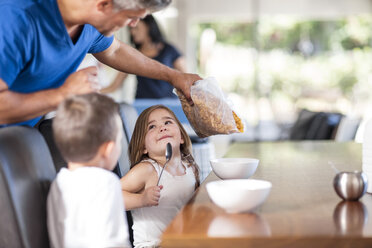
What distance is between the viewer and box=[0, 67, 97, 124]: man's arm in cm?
144

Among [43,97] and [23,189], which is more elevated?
[43,97]

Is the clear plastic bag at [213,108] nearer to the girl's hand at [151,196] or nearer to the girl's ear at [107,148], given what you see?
the girl's hand at [151,196]

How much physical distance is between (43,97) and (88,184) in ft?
0.89

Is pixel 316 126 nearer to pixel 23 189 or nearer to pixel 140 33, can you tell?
pixel 140 33

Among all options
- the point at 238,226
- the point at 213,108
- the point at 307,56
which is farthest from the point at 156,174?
the point at 307,56

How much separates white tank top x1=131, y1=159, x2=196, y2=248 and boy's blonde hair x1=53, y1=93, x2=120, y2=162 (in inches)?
23.7

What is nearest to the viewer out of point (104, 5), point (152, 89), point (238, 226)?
point (238, 226)

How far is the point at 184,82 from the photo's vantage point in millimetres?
2102

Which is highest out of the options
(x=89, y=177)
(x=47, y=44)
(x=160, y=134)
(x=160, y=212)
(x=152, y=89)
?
(x=47, y=44)

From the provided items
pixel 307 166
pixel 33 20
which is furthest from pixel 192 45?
pixel 33 20

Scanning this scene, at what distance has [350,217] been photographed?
1316 millimetres

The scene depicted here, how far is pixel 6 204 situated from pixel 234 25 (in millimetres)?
7411

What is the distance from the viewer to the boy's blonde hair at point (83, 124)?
134 centimetres

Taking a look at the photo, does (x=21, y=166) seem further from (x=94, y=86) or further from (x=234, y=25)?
(x=234, y=25)
